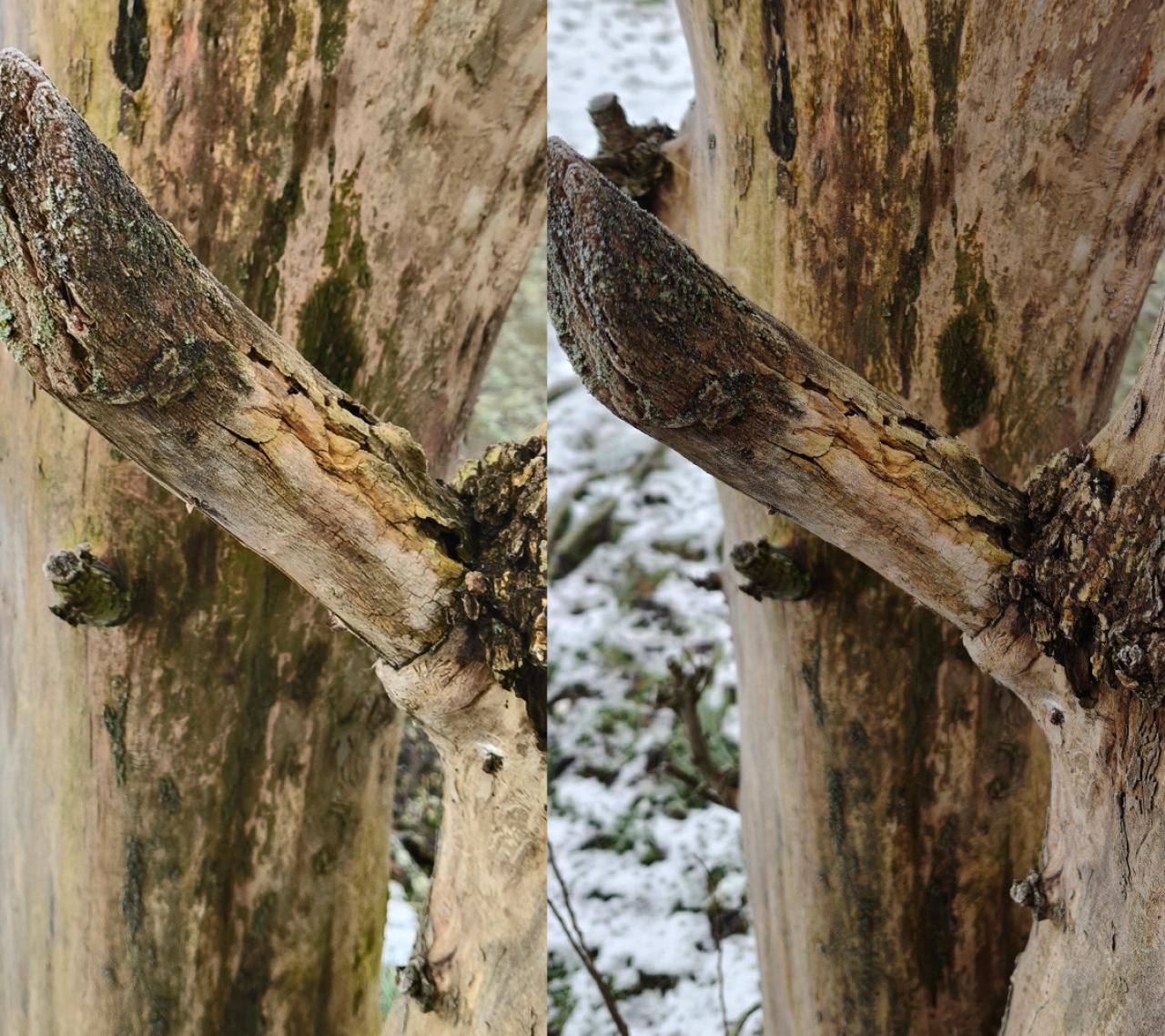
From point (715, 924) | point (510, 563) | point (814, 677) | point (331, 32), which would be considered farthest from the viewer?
point (715, 924)

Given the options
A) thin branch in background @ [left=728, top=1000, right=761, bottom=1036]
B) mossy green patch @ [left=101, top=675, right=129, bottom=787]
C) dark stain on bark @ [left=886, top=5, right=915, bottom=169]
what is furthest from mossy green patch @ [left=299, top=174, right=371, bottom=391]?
thin branch in background @ [left=728, top=1000, right=761, bottom=1036]

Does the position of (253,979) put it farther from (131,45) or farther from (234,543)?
(131,45)

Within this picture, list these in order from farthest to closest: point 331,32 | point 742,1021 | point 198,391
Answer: point 742,1021, point 331,32, point 198,391

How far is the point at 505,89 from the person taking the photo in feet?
3.39

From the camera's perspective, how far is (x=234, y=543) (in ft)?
3.32

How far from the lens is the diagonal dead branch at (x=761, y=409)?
2.10ft

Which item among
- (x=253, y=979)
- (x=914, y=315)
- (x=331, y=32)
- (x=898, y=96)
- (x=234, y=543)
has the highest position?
(x=331, y=32)

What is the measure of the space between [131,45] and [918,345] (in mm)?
691

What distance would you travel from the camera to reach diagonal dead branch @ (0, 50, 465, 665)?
1.91ft

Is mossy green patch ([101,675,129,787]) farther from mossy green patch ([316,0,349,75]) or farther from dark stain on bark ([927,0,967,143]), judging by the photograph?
dark stain on bark ([927,0,967,143])

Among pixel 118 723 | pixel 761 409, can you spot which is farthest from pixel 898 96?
pixel 118 723

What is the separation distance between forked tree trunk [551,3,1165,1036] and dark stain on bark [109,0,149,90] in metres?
0.47

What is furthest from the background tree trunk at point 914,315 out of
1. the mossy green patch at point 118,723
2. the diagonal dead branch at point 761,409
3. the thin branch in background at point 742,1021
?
the mossy green patch at point 118,723

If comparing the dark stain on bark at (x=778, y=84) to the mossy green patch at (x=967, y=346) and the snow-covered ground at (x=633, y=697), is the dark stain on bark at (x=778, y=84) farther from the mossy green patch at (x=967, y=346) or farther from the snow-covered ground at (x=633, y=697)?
the snow-covered ground at (x=633, y=697)
